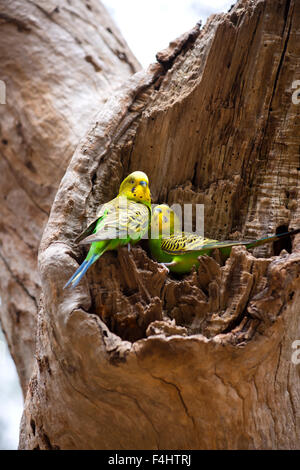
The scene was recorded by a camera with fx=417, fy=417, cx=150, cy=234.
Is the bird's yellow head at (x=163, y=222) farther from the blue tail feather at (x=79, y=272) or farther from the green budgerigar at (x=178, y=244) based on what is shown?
the blue tail feather at (x=79, y=272)

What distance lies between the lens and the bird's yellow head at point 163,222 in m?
1.77

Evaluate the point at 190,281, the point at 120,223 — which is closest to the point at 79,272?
the point at 120,223

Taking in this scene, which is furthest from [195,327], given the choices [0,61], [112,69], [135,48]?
[135,48]

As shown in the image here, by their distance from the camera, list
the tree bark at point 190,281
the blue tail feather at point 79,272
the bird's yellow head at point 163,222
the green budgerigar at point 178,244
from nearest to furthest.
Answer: the tree bark at point 190,281 < the blue tail feather at point 79,272 < the green budgerigar at point 178,244 < the bird's yellow head at point 163,222

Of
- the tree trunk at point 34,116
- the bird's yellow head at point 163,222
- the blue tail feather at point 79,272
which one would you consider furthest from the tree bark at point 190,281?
the tree trunk at point 34,116

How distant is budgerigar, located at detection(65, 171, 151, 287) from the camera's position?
1.41 m

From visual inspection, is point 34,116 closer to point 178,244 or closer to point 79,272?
point 178,244

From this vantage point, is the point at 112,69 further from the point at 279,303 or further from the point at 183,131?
the point at 279,303

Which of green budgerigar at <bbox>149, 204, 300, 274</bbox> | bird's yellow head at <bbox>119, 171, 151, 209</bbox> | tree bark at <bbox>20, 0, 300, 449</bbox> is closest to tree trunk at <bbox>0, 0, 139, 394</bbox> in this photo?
tree bark at <bbox>20, 0, 300, 449</bbox>

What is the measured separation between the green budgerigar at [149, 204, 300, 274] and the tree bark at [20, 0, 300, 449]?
108 mm

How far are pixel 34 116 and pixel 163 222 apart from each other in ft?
4.32

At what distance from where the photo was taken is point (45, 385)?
57.6 inches

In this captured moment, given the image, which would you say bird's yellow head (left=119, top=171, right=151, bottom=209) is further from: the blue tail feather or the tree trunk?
the tree trunk

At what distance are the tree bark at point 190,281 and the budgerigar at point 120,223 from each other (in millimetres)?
66
